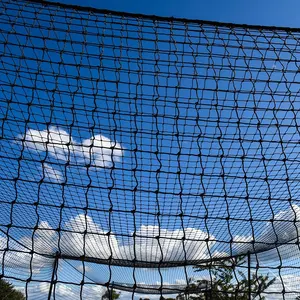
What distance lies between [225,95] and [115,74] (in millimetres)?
822

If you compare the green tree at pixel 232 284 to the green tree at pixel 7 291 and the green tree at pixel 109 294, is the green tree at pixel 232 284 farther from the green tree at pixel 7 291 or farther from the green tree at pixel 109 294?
the green tree at pixel 7 291

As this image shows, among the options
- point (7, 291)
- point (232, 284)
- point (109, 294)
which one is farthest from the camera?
point (7, 291)

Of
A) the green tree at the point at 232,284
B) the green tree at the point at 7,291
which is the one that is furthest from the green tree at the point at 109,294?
the green tree at the point at 7,291

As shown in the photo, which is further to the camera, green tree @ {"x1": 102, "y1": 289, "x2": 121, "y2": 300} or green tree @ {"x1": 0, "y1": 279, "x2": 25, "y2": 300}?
green tree @ {"x1": 0, "y1": 279, "x2": 25, "y2": 300}

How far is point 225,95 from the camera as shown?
266 cm

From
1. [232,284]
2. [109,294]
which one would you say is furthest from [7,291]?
[109,294]

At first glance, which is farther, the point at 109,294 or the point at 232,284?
the point at 232,284

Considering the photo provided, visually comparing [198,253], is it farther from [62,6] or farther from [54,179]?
[62,6]

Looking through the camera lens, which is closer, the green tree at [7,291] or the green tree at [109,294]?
the green tree at [109,294]

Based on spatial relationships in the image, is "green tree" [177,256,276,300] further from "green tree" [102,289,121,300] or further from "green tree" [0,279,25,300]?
"green tree" [0,279,25,300]

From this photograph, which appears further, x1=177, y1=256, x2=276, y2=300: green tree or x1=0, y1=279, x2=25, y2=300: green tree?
x1=0, y1=279, x2=25, y2=300: green tree

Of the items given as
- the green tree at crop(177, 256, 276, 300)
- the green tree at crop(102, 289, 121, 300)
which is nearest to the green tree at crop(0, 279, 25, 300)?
the green tree at crop(102, 289, 121, 300)

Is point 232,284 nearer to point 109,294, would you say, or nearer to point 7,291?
point 109,294

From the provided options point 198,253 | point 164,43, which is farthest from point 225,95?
point 198,253
